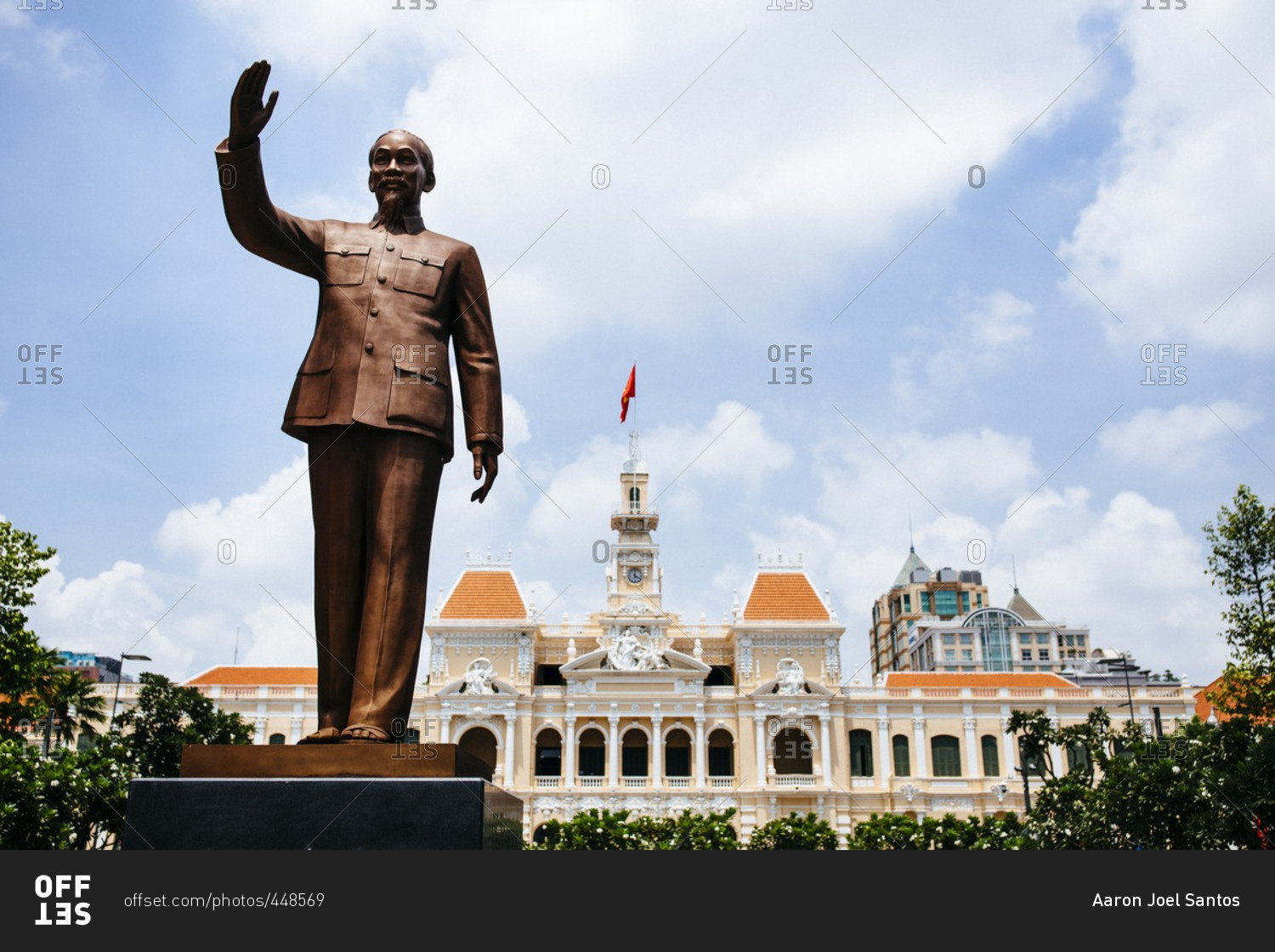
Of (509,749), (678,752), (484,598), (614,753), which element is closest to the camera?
(509,749)

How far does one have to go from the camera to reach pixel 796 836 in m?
30.5

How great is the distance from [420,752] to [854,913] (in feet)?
7.00

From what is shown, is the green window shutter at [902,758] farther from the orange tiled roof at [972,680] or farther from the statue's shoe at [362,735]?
the statue's shoe at [362,735]

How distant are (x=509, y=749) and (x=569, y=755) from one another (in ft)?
7.98

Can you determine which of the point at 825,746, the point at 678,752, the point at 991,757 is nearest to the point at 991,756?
the point at 991,757

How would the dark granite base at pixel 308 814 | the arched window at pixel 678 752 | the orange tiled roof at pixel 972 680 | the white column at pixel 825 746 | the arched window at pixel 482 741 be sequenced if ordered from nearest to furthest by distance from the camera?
the dark granite base at pixel 308 814, the white column at pixel 825 746, the arched window at pixel 482 741, the arched window at pixel 678 752, the orange tiled roof at pixel 972 680

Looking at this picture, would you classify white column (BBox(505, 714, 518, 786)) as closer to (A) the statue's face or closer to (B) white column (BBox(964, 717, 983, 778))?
(B) white column (BBox(964, 717, 983, 778))

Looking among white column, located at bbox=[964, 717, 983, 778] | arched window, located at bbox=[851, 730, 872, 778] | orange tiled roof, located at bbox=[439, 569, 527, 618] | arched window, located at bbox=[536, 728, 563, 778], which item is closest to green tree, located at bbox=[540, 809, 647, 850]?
arched window, located at bbox=[536, 728, 563, 778]

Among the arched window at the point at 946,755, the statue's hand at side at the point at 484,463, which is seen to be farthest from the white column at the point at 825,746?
the statue's hand at side at the point at 484,463

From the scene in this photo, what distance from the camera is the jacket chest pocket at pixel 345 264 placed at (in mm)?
6000

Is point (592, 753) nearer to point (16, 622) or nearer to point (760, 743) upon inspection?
point (760, 743)

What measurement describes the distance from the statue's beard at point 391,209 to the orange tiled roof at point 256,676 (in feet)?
139

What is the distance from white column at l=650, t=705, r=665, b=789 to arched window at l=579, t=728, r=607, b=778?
2131 mm

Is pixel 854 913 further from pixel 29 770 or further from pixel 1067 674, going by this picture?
pixel 1067 674
